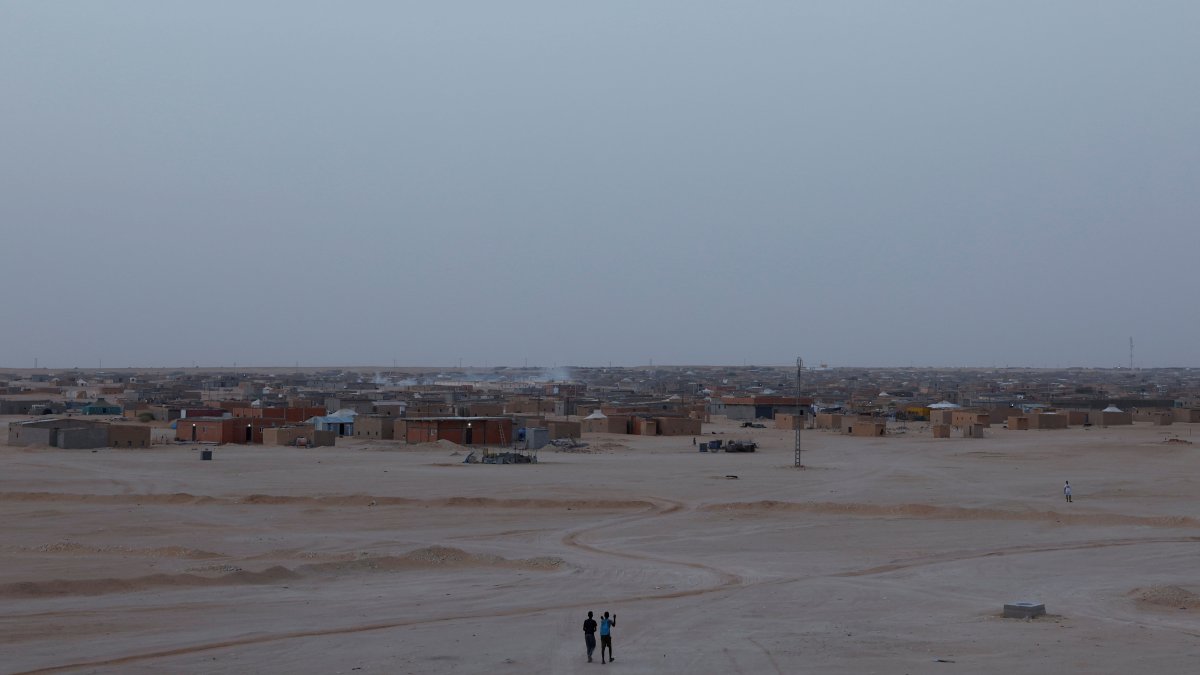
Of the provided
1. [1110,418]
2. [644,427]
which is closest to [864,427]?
[644,427]

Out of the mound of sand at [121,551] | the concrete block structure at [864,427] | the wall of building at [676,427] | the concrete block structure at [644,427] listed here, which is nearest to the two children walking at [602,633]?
the mound of sand at [121,551]

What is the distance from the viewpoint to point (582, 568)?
3075 centimetres

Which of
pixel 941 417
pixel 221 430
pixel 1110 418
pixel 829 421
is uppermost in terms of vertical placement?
pixel 1110 418

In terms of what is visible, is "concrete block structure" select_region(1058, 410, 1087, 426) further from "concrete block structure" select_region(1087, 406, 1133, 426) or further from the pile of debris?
the pile of debris

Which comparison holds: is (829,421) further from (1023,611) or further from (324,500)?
(1023,611)

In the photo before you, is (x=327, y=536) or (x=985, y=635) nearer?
(x=985, y=635)

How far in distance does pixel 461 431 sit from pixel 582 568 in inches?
1766

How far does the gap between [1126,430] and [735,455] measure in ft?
135

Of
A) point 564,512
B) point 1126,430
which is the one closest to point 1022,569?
point 564,512

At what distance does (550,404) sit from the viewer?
126750 millimetres

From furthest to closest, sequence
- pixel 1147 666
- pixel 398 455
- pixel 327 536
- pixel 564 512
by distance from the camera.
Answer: pixel 398 455, pixel 564 512, pixel 327 536, pixel 1147 666

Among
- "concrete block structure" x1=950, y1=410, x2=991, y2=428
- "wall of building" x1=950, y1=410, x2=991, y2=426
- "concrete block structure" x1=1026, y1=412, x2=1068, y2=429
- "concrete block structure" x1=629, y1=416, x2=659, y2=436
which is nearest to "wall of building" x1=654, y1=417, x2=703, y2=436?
"concrete block structure" x1=629, y1=416, x2=659, y2=436

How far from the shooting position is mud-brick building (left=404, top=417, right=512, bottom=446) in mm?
74188

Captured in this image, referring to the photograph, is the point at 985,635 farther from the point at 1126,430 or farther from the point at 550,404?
the point at 550,404
